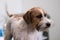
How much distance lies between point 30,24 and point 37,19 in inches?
2.1

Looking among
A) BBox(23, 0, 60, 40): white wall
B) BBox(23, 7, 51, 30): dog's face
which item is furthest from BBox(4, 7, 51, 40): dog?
BBox(23, 0, 60, 40): white wall

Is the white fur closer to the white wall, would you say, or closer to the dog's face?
the dog's face

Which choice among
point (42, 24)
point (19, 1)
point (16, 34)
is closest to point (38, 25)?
point (42, 24)

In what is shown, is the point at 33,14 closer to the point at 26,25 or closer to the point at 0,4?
the point at 26,25

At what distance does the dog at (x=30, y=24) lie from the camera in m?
0.73

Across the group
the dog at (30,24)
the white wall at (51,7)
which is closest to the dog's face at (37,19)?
the dog at (30,24)

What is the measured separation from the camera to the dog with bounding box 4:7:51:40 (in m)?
0.73

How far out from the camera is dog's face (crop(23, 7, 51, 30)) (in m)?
0.71

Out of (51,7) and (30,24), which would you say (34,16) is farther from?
(51,7)

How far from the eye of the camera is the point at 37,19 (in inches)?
29.1

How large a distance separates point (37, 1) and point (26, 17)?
1.19m

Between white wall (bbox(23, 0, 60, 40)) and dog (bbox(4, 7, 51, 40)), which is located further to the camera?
white wall (bbox(23, 0, 60, 40))

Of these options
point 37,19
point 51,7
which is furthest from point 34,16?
point 51,7

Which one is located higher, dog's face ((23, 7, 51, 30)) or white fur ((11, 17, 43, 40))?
dog's face ((23, 7, 51, 30))
